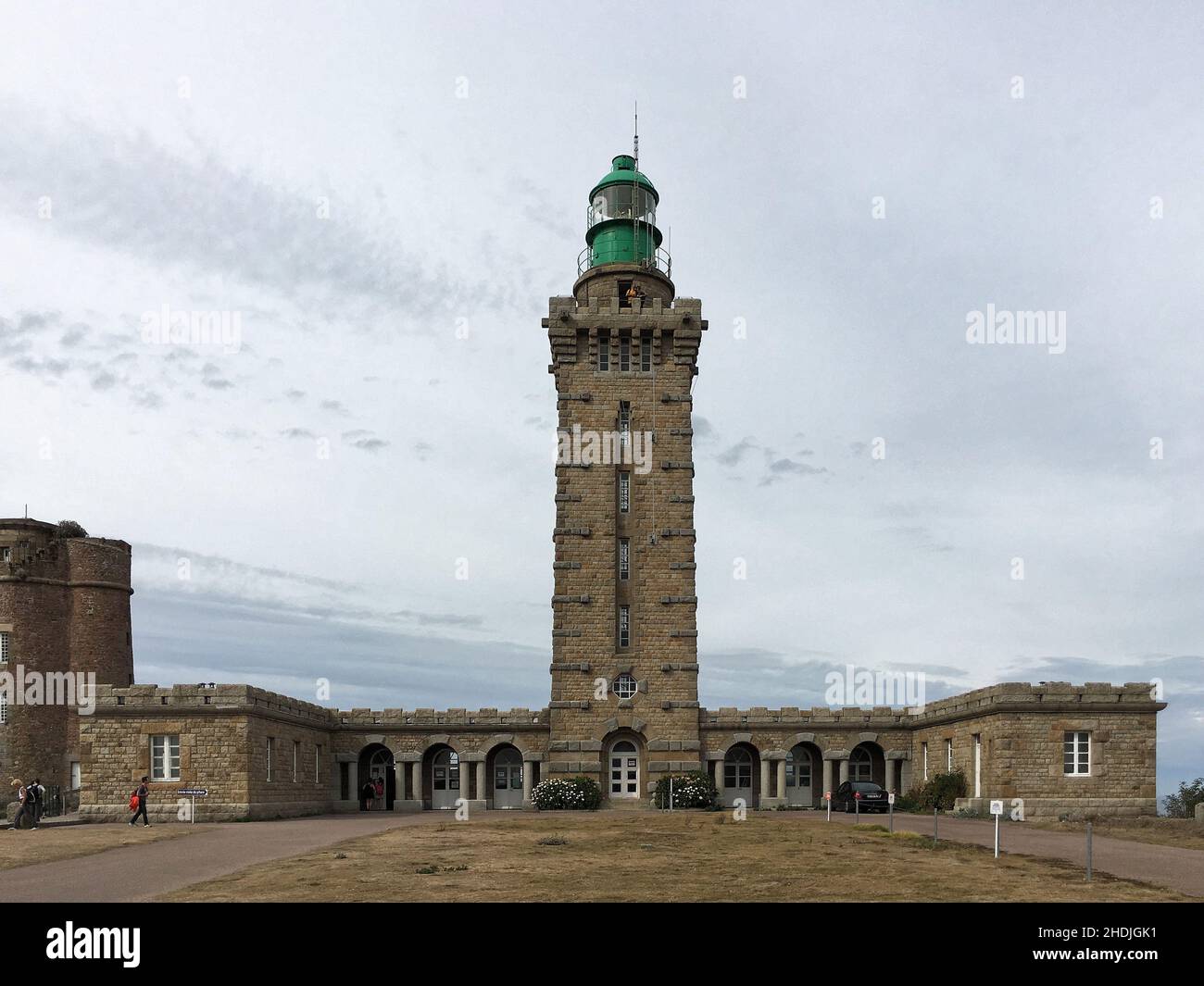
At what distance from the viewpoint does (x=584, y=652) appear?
37.5 metres

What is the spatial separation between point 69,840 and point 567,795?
16.9 meters

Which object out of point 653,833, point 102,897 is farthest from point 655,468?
point 102,897

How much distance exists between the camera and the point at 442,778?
40.4 meters

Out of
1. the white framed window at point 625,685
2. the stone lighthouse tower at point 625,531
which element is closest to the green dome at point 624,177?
the stone lighthouse tower at point 625,531

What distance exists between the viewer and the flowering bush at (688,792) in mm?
35278

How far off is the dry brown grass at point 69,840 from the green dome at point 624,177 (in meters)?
28.9

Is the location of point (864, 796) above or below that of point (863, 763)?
above

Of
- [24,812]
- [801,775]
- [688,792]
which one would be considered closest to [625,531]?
[688,792]

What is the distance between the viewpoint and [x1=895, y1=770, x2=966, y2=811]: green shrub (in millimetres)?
32969

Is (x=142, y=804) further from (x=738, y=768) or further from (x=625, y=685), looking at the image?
(x=738, y=768)

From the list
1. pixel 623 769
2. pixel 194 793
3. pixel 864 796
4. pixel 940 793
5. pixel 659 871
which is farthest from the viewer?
pixel 623 769

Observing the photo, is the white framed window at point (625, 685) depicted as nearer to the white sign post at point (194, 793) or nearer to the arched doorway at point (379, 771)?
the arched doorway at point (379, 771)
